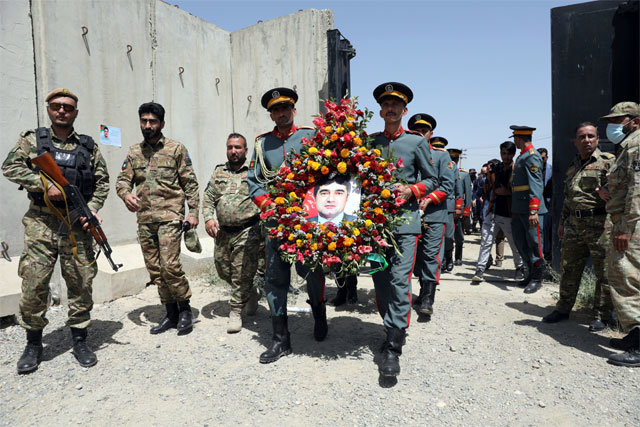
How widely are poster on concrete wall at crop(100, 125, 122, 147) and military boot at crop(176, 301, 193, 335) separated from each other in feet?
10.8

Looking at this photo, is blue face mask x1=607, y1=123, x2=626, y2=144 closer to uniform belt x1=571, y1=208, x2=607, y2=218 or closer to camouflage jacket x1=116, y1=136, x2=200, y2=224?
uniform belt x1=571, y1=208, x2=607, y2=218

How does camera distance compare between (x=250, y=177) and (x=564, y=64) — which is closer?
(x=250, y=177)

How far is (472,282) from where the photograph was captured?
663cm

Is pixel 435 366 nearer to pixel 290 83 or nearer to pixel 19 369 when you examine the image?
pixel 19 369

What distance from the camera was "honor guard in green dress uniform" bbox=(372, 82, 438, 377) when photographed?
3.39 metres

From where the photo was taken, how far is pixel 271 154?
12.7 feet

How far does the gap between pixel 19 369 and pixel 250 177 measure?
8.31ft

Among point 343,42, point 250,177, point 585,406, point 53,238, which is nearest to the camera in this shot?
point 585,406

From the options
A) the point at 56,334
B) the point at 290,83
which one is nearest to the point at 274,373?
the point at 56,334

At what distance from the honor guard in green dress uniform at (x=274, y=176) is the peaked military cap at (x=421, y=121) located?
2.42m

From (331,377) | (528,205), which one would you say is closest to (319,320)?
(331,377)

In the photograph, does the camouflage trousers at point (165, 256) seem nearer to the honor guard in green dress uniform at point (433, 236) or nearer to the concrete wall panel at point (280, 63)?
the honor guard in green dress uniform at point (433, 236)

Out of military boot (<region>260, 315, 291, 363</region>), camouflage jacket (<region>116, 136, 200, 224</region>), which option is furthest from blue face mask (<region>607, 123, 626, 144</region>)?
camouflage jacket (<region>116, 136, 200, 224</region>)

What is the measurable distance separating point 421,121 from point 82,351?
4.76 meters
